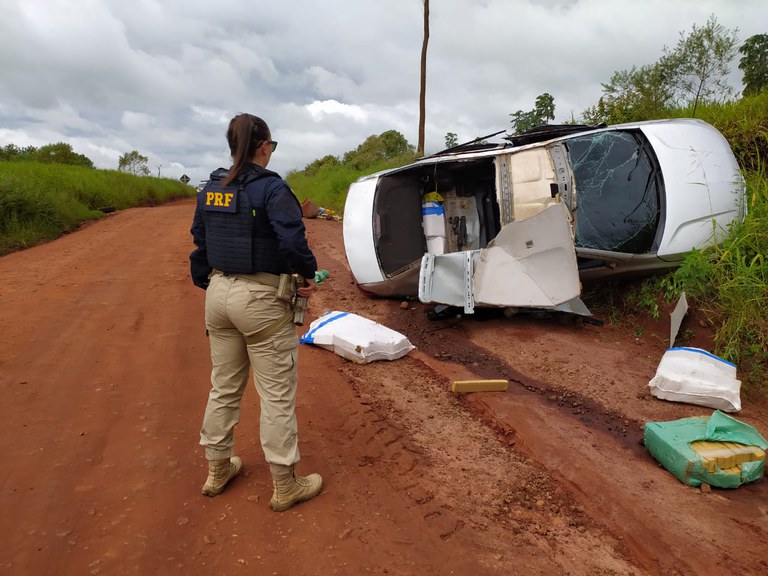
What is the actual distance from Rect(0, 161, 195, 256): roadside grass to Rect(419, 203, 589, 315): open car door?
25.2 ft

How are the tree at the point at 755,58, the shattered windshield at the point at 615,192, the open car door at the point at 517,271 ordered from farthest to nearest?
the tree at the point at 755,58 < the shattered windshield at the point at 615,192 < the open car door at the point at 517,271

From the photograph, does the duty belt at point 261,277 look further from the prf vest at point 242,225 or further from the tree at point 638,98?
the tree at point 638,98

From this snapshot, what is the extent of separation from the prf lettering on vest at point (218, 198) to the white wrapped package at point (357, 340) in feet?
7.75

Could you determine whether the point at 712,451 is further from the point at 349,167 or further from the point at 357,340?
the point at 349,167

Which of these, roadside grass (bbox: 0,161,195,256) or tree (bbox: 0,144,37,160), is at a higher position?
tree (bbox: 0,144,37,160)

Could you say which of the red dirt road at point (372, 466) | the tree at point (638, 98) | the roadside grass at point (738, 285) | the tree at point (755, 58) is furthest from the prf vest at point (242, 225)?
the tree at point (755, 58)

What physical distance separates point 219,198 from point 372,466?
1.69 metres

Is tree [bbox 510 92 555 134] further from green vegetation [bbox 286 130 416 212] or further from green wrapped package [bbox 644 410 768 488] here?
green wrapped package [bbox 644 410 768 488]

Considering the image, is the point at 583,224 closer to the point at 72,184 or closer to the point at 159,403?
the point at 159,403

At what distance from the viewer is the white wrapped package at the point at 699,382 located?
357 centimetres

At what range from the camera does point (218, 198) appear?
231 cm

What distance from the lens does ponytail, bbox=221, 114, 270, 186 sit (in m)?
2.30

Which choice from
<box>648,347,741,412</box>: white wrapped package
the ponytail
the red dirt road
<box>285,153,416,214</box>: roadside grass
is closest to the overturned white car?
the red dirt road

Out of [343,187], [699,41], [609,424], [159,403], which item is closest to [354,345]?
[159,403]
